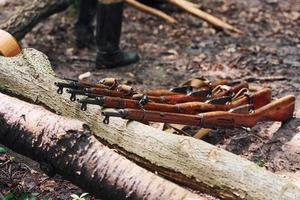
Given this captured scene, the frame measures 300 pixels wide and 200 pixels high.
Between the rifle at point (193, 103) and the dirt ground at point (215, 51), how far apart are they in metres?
0.29

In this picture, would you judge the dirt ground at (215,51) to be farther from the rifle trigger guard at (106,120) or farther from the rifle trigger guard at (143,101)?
the rifle trigger guard at (106,120)

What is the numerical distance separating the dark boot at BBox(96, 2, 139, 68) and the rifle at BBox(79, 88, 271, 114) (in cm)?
196

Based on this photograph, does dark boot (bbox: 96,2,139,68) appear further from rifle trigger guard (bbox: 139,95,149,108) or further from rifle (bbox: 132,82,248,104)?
rifle trigger guard (bbox: 139,95,149,108)

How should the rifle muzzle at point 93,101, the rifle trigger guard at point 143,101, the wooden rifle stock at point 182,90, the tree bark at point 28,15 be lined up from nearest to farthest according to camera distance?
the rifle muzzle at point 93,101, the rifle trigger guard at point 143,101, the wooden rifle stock at point 182,90, the tree bark at point 28,15

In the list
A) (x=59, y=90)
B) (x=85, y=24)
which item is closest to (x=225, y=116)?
(x=59, y=90)

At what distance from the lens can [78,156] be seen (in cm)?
296

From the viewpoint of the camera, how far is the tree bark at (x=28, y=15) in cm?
527

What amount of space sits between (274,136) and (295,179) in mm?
572

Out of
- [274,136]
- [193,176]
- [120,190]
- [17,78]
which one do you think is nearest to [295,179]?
[274,136]

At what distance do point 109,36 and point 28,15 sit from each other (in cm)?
89

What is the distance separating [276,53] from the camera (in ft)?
19.2

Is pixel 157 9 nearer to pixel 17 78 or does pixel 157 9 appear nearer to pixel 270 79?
pixel 270 79

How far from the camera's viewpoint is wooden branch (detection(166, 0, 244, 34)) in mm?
6535

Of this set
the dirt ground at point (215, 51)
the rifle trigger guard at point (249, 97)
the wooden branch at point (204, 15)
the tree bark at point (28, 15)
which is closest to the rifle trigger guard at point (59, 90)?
the dirt ground at point (215, 51)
